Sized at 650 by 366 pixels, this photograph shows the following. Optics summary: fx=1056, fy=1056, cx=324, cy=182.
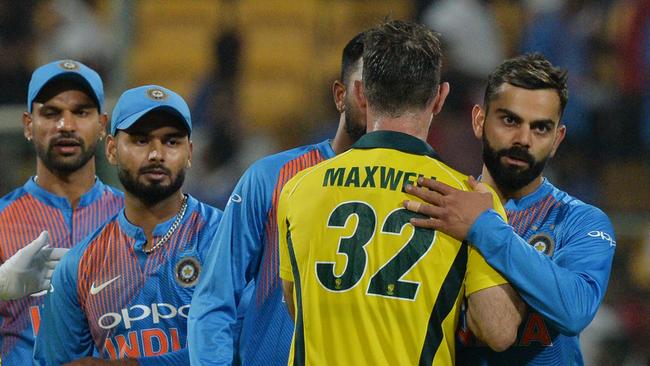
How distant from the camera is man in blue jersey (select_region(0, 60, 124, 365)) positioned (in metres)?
4.89

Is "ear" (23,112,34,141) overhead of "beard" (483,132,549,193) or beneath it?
overhead

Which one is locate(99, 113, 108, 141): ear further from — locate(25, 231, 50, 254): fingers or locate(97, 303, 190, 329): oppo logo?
locate(97, 303, 190, 329): oppo logo

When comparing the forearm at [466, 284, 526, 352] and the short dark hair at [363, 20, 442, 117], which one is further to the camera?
the short dark hair at [363, 20, 442, 117]

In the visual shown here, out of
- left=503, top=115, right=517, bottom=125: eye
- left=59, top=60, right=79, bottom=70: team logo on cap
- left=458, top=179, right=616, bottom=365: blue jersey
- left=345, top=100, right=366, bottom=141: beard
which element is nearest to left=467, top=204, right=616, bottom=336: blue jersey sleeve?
left=458, top=179, right=616, bottom=365: blue jersey

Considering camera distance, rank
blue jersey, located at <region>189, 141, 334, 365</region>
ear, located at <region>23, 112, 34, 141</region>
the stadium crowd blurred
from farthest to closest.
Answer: the stadium crowd blurred < ear, located at <region>23, 112, 34, 141</region> < blue jersey, located at <region>189, 141, 334, 365</region>

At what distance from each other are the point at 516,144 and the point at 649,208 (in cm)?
449

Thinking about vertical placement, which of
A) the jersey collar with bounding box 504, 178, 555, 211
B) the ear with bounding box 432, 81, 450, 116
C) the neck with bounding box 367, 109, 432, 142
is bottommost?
the jersey collar with bounding box 504, 178, 555, 211

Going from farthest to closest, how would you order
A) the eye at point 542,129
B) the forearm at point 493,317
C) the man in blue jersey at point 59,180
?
the man in blue jersey at point 59,180 → the eye at point 542,129 → the forearm at point 493,317

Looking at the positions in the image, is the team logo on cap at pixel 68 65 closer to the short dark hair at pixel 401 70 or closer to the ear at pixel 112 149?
the ear at pixel 112 149

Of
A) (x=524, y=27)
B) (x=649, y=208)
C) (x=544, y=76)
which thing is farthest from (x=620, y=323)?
(x=544, y=76)

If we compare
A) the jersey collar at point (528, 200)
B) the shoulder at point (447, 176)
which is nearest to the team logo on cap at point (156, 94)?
the jersey collar at point (528, 200)

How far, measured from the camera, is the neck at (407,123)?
10.2ft

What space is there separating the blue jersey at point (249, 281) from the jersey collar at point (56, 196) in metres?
1.40

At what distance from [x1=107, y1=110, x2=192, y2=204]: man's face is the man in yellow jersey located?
114 cm
